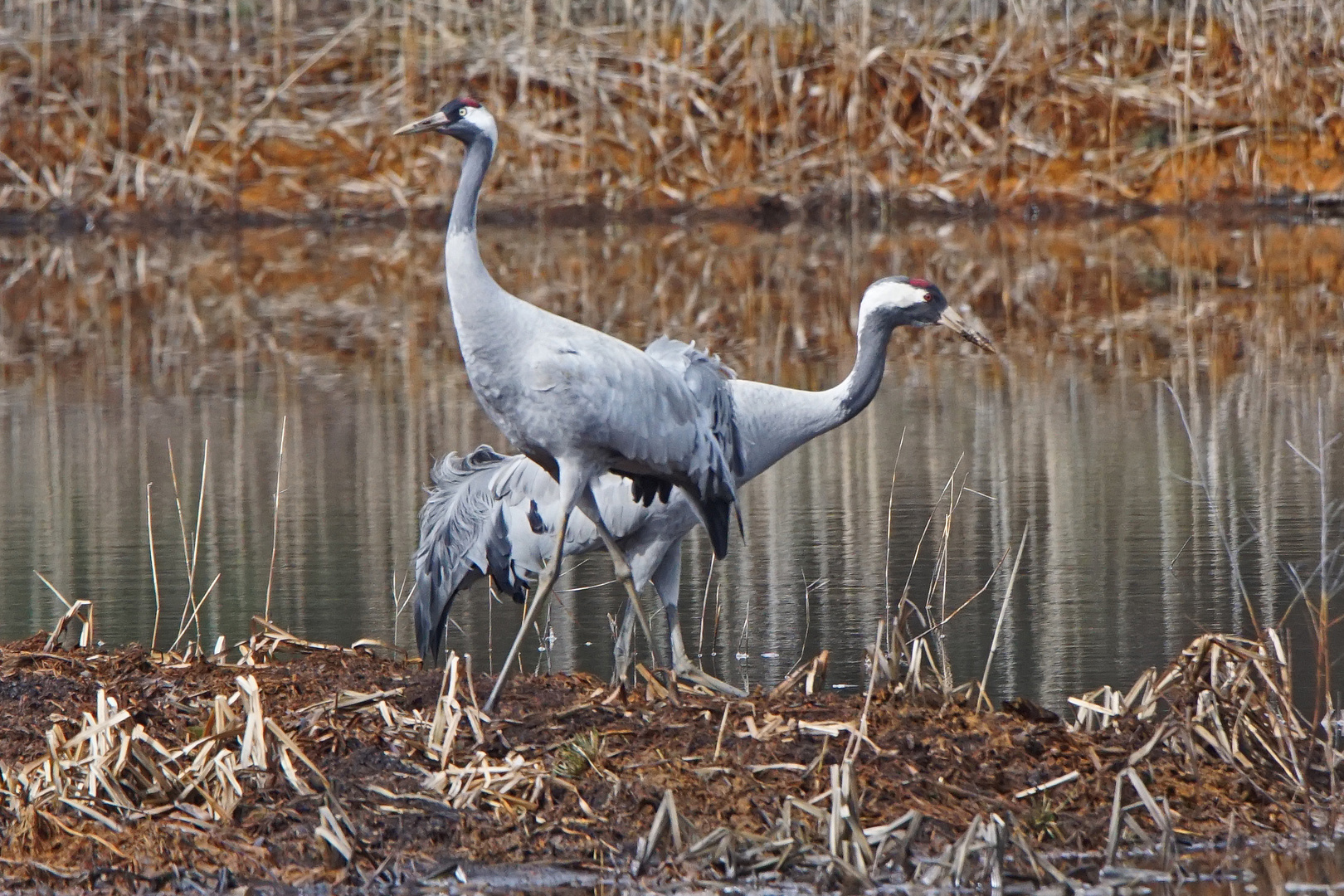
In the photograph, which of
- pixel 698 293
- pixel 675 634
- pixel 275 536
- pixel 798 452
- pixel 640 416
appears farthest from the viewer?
pixel 698 293

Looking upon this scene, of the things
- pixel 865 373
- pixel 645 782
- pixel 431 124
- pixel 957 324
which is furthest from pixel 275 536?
pixel 957 324

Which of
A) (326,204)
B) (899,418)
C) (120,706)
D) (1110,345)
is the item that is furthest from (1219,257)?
(120,706)

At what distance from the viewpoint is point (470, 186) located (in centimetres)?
506

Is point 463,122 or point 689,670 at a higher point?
point 463,122

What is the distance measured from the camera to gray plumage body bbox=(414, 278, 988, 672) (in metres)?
5.75

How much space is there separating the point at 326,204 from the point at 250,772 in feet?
46.4

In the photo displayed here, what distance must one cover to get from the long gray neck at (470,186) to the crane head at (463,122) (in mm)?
19

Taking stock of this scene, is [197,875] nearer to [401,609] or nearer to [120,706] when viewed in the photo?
[120,706]

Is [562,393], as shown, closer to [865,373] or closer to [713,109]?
[865,373]

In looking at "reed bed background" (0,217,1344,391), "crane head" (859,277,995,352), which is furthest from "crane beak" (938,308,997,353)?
"reed bed background" (0,217,1344,391)

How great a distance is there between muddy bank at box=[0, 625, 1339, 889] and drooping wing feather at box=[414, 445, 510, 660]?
0.98 meters

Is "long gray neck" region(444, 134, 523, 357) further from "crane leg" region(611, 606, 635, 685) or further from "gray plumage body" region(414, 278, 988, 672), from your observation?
"crane leg" region(611, 606, 635, 685)

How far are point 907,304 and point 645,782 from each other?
2208mm

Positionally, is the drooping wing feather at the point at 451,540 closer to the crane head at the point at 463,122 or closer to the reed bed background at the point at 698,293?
the crane head at the point at 463,122
